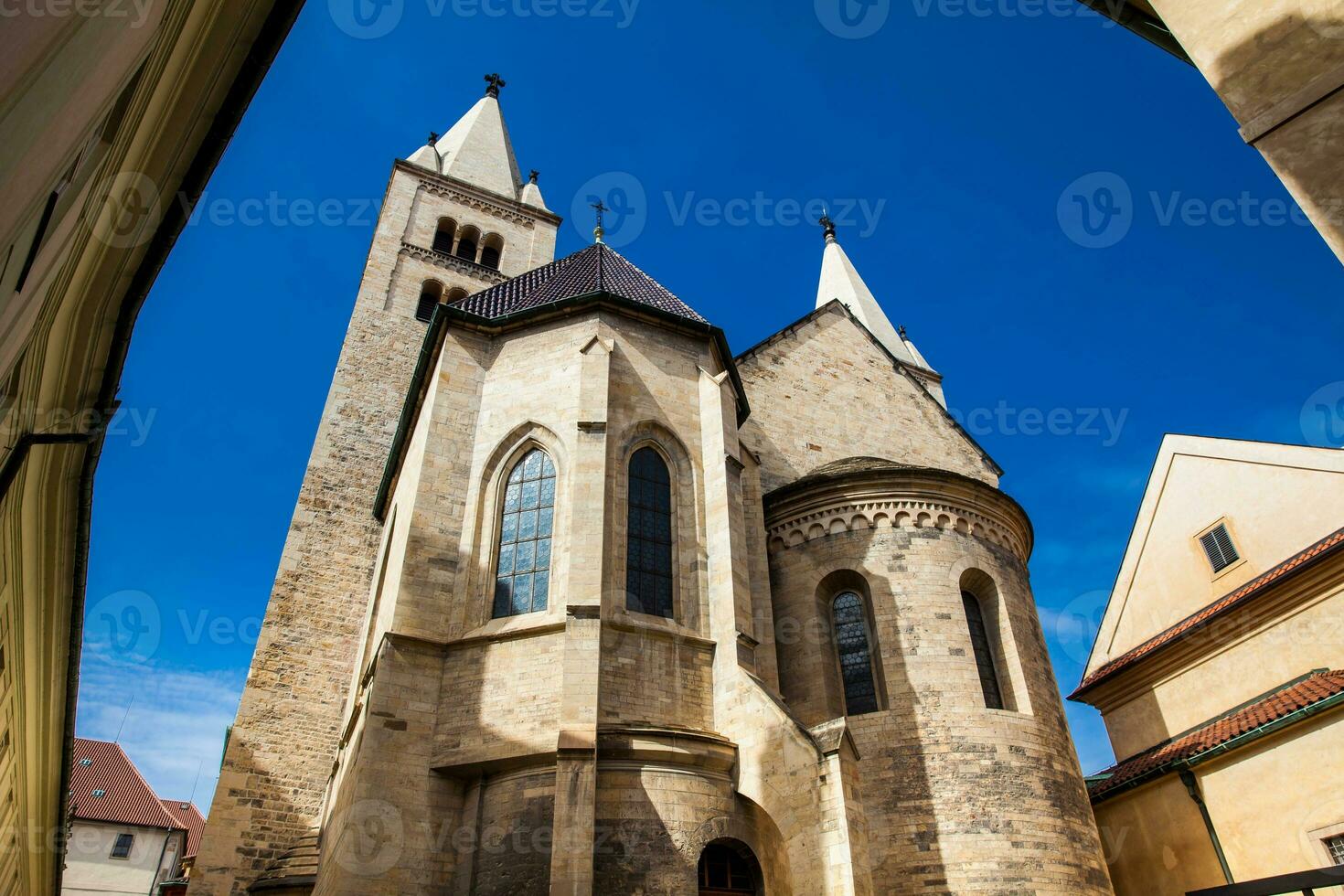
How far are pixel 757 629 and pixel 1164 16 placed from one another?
9776 mm

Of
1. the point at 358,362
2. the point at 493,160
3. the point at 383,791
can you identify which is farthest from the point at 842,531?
the point at 493,160

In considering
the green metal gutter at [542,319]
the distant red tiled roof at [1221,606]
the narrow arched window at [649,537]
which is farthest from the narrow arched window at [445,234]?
Answer: the distant red tiled roof at [1221,606]

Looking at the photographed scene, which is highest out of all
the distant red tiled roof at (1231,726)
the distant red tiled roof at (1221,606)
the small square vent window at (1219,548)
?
the small square vent window at (1219,548)

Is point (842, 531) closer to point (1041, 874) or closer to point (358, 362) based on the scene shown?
point (1041, 874)

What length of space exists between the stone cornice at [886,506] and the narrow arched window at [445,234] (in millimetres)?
19832

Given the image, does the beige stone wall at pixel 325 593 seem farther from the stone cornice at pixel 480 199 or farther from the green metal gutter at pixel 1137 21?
the green metal gutter at pixel 1137 21

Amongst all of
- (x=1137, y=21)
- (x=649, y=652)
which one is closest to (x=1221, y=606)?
(x=649, y=652)

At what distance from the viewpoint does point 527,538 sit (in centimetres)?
1245

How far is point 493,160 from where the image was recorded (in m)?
35.6

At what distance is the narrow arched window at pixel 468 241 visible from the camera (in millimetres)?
31609

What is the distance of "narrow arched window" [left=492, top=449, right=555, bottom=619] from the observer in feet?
39.0

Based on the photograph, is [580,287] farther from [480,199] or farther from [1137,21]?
[480,199]

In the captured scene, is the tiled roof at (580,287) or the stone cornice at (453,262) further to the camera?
the stone cornice at (453,262)

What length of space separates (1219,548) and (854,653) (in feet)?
35.5
